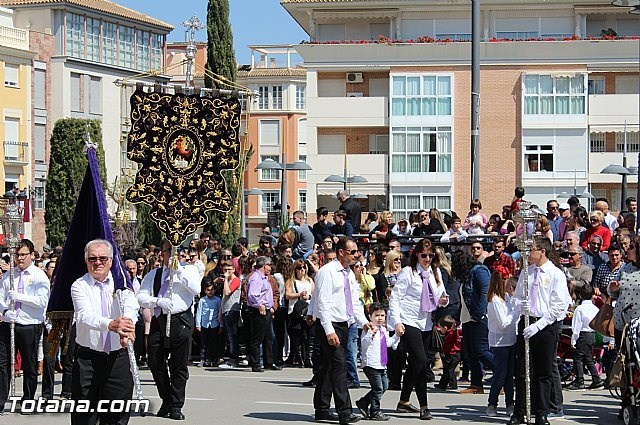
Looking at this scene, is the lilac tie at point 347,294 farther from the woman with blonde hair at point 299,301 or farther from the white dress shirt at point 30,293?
the woman with blonde hair at point 299,301

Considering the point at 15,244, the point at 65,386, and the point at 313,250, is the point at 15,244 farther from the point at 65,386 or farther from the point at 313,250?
the point at 313,250

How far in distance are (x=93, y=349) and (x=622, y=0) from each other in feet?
30.8

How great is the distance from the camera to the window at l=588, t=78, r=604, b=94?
50.6 metres

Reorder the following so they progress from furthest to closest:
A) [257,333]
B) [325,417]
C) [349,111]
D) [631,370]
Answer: [349,111]
[257,333]
[325,417]
[631,370]

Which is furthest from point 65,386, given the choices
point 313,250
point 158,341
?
point 313,250

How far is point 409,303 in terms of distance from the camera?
13.6 meters

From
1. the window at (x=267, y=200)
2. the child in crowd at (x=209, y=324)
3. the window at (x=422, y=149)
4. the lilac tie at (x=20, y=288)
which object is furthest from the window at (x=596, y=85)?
the window at (x=267, y=200)

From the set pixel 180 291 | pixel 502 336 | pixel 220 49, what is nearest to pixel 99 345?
pixel 180 291

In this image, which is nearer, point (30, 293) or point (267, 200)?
point (30, 293)

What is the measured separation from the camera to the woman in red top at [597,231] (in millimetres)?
19141

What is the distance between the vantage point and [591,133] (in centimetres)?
5094

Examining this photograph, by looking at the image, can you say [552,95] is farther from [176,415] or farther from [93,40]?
[176,415]

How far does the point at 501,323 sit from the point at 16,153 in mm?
56020

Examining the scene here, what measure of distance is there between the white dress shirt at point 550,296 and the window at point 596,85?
39335 millimetres
